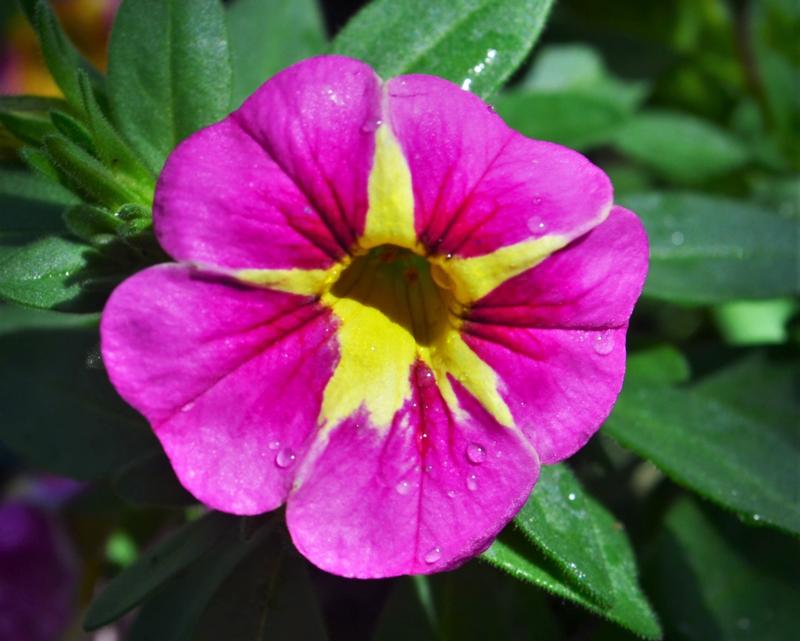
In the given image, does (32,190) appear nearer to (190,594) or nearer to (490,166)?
(190,594)

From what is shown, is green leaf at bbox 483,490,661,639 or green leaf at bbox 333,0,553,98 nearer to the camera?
green leaf at bbox 483,490,661,639

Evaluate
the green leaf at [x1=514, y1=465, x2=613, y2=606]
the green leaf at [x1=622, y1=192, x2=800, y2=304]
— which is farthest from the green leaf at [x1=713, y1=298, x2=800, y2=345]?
the green leaf at [x1=514, y1=465, x2=613, y2=606]

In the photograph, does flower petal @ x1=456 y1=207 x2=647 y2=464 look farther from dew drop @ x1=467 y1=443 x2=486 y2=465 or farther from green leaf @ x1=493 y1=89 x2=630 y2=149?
green leaf @ x1=493 y1=89 x2=630 y2=149

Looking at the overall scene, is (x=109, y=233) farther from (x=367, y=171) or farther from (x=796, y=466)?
(x=796, y=466)

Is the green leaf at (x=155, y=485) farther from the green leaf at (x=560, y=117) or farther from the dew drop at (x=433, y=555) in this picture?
the green leaf at (x=560, y=117)

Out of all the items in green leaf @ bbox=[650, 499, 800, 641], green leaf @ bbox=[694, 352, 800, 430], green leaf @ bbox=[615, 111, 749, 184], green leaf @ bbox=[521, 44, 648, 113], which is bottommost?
green leaf @ bbox=[650, 499, 800, 641]

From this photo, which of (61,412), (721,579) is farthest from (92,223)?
(721,579)

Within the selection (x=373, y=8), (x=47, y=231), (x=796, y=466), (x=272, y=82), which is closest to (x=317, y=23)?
(x=373, y=8)

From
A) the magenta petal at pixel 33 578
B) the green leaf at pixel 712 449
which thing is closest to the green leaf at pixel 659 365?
the green leaf at pixel 712 449
